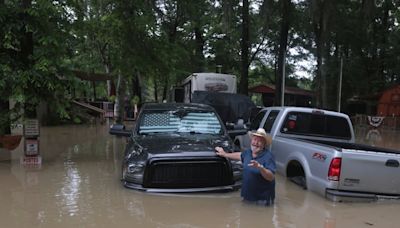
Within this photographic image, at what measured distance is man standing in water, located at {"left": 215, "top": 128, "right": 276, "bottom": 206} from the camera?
260 inches

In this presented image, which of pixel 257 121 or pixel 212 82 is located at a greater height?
pixel 212 82

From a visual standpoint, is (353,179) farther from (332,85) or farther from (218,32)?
(332,85)

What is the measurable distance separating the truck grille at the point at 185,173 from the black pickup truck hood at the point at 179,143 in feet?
0.65

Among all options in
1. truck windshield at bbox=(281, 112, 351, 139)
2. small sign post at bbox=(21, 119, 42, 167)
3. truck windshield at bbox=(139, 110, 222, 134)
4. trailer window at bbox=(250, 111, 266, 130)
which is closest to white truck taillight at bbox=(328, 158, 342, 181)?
truck windshield at bbox=(139, 110, 222, 134)

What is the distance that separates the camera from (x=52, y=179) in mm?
9562

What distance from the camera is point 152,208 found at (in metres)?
6.93

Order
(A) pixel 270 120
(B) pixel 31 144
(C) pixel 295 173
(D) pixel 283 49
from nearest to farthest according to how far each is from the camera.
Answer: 1. (C) pixel 295 173
2. (A) pixel 270 120
3. (B) pixel 31 144
4. (D) pixel 283 49

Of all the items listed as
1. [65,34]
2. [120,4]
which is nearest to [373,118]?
[120,4]

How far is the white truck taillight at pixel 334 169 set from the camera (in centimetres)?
732

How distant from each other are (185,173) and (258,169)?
127 cm

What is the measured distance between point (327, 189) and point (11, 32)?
7.67 m

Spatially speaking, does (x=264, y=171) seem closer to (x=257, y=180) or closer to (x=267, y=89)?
(x=257, y=180)

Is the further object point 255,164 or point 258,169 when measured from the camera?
point 258,169

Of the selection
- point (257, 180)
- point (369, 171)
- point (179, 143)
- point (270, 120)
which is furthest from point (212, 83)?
point (257, 180)
